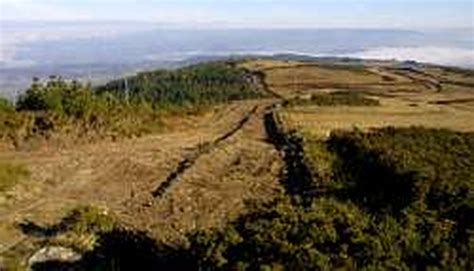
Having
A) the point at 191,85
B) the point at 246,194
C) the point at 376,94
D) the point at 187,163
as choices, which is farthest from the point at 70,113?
the point at 191,85

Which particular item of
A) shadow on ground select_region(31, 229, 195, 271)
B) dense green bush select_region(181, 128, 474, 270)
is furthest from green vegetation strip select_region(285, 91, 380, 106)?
shadow on ground select_region(31, 229, 195, 271)

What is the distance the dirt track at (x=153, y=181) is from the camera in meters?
23.5

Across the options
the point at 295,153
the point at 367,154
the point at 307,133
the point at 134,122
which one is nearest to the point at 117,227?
the point at 367,154

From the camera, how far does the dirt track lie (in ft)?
77.3

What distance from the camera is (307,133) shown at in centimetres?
3578

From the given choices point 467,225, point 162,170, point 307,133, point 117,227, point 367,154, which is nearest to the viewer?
point 467,225

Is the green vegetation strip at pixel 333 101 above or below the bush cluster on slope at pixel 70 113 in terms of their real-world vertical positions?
below

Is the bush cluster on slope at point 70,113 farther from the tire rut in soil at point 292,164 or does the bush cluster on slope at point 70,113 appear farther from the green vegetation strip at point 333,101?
the green vegetation strip at point 333,101

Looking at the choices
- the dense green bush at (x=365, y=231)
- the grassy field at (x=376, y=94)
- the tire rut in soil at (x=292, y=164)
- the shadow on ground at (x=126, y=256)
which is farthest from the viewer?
the grassy field at (x=376, y=94)

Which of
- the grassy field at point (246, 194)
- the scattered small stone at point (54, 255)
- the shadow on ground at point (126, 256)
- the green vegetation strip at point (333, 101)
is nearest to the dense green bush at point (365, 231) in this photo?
the grassy field at point (246, 194)

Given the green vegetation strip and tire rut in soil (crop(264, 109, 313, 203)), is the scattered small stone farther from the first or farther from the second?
the green vegetation strip

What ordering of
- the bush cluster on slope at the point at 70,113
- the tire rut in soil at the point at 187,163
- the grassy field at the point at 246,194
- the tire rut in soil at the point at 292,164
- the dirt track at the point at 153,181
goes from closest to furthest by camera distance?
the grassy field at the point at 246,194, the dirt track at the point at 153,181, the tire rut in soil at the point at 292,164, the tire rut in soil at the point at 187,163, the bush cluster on slope at the point at 70,113

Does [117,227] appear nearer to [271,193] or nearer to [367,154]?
[271,193]

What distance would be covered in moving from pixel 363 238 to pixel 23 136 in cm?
2234
